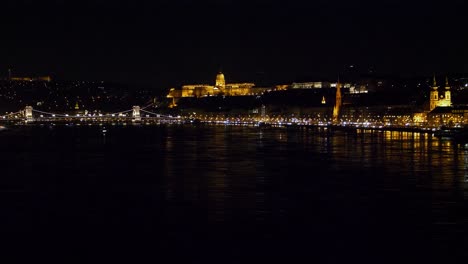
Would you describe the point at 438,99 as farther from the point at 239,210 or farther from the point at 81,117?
the point at 239,210

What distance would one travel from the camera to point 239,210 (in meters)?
12.5

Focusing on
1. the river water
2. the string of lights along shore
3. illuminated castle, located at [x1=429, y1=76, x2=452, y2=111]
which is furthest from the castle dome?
the river water

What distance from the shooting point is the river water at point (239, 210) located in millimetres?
9750

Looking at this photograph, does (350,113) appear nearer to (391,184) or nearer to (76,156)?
(76,156)

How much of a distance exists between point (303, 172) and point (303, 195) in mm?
5011

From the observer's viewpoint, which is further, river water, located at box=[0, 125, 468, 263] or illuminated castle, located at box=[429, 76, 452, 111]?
illuminated castle, located at box=[429, 76, 452, 111]

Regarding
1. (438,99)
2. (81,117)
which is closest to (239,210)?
(438,99)

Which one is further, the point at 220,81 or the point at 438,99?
the point at 220,81

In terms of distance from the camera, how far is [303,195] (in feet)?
48.8

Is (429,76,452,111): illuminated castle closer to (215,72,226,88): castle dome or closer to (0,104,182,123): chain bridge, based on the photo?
(0,104,182,123): chain bridge

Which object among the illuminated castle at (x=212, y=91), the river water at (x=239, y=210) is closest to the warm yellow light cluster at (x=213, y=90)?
the illuminated castle at (x=212, y=91)

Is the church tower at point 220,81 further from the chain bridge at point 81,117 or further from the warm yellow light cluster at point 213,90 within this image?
the chain bridge at point 81,117

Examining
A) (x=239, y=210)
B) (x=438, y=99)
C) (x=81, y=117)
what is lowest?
(x=239, y=210)

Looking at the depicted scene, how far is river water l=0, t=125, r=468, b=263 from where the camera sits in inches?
384
